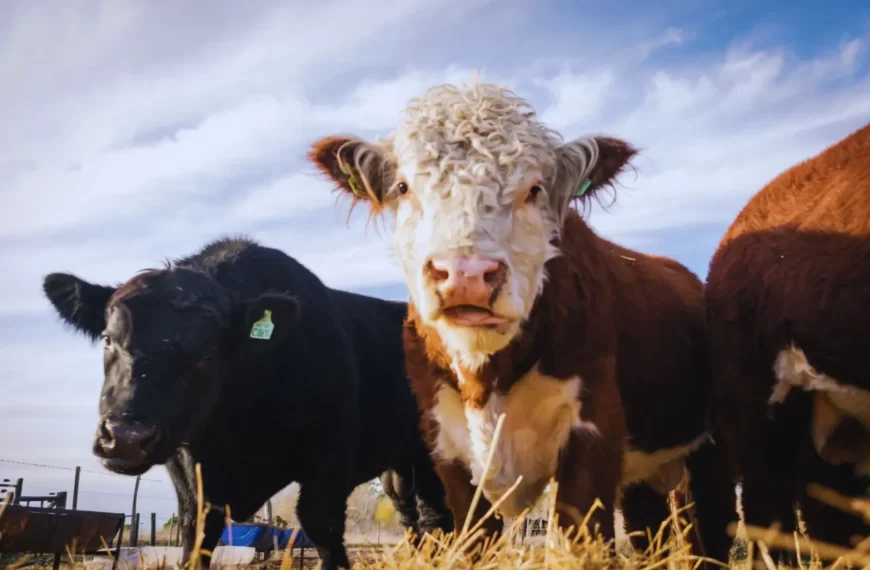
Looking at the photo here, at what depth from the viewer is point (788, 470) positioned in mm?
3934

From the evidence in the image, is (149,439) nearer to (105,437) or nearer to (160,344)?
(105,437)

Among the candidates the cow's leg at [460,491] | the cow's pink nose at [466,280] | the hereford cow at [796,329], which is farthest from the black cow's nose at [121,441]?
the hereford cow at [796,329]

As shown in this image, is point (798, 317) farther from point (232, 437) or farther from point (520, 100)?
point (232, 437)

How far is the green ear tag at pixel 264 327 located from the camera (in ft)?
19.5

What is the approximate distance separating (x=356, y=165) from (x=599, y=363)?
1600mm

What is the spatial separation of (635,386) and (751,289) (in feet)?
2.97

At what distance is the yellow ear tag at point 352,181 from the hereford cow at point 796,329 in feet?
6.24

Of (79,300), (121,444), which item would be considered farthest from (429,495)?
(121,444)

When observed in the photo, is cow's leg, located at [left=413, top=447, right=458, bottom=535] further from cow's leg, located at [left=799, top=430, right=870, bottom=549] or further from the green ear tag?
cow's leg, located at [left=799, top=430, right=870, bottom=549]

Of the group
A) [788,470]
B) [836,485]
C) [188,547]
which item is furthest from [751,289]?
[188,547]

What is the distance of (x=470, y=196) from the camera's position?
3.81 meters

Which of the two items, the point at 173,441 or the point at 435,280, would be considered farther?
the point at 173,441

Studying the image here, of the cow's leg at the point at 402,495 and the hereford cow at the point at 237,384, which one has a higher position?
the hereford cow at the point at 237,384

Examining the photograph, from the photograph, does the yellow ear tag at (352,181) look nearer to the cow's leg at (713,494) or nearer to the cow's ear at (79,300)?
the cow's ear at (79,300)
